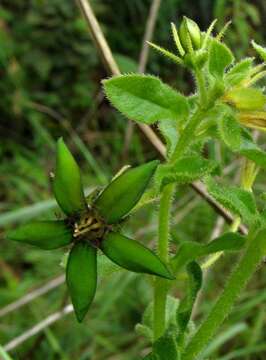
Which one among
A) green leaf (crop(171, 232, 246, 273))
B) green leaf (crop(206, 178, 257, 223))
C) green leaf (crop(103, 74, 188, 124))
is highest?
green leaf (crop(103, 74, 188, 124))

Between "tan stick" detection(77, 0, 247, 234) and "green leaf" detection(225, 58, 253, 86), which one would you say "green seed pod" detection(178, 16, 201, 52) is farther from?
"tan stick" detection(77, 0, 247, 234)

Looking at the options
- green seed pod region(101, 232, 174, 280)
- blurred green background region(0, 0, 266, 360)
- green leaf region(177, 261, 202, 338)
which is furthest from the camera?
blurred green background region(0, 0, 266, 360)

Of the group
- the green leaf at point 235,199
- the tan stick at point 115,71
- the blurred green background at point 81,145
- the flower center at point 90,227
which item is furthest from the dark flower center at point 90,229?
the blurred green background at point 81,145

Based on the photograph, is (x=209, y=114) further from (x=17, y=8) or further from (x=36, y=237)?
(x=17, y=8)

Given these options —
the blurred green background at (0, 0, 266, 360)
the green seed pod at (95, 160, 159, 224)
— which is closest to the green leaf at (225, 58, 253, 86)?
the green seed pod at (95, 160, 159, 224)

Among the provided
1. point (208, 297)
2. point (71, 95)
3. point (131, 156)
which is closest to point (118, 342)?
point (208, 297)
